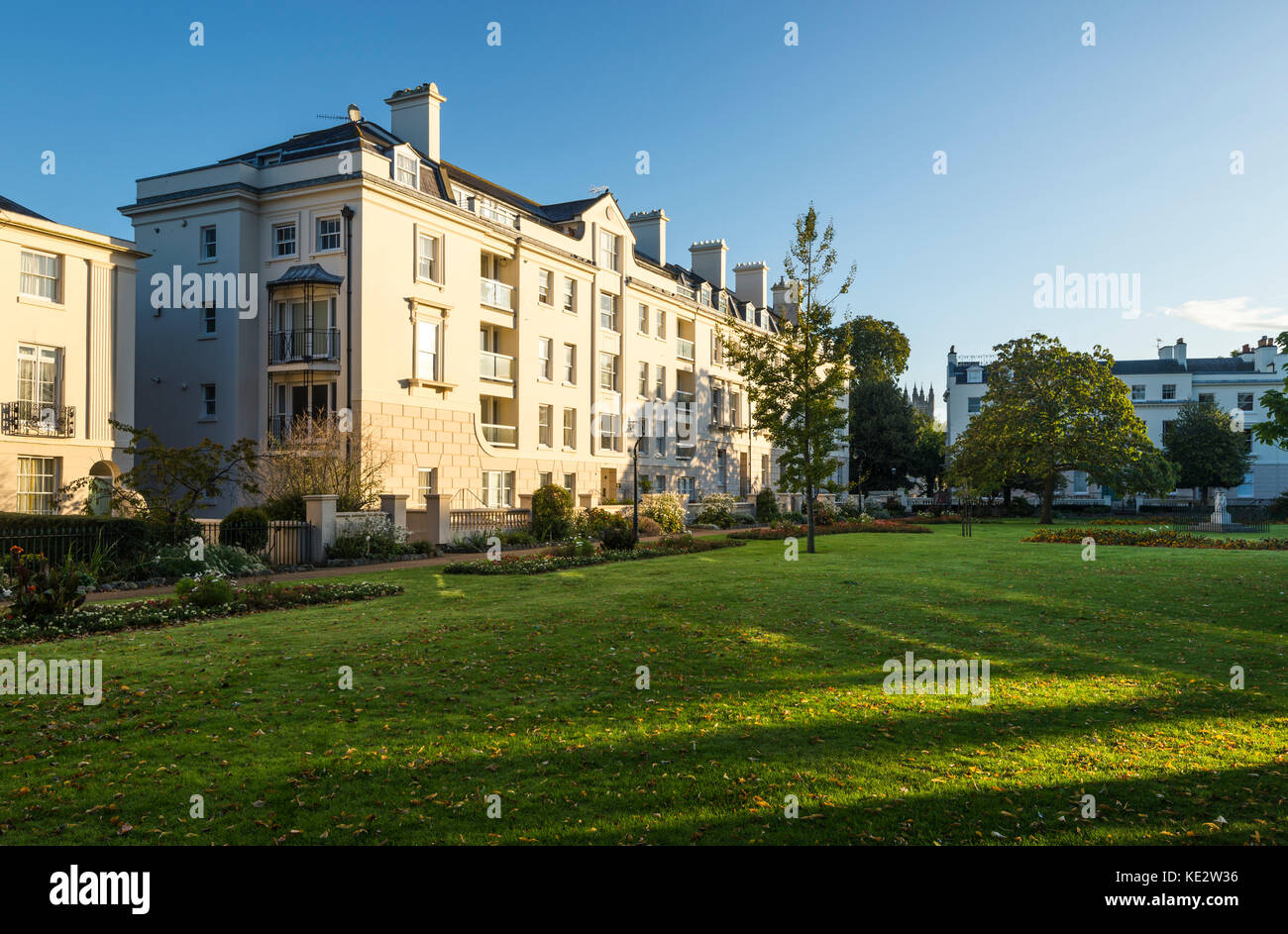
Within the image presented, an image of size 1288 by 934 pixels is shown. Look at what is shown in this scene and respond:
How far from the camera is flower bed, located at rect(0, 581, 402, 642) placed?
38.4ft

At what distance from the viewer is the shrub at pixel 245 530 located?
66.9ft

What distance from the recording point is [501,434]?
35250 millimetres

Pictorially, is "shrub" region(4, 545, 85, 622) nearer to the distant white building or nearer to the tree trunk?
the tree trunk

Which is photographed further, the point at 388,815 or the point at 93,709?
the point at 93,709

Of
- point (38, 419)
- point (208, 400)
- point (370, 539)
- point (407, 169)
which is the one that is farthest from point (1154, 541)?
point (38, 419)

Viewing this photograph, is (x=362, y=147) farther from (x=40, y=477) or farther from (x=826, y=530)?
(x=826, y=530)

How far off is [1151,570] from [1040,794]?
16.7 metres

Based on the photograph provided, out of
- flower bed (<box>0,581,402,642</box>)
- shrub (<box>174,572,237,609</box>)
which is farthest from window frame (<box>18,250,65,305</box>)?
shrub (<box>174,572,237,609</box>)

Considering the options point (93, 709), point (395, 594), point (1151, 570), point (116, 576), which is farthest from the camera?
point (1151, 570)

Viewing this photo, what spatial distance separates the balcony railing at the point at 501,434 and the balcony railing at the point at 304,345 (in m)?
7.39

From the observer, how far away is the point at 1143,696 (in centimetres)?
815

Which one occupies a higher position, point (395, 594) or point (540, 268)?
point (540, 268)
